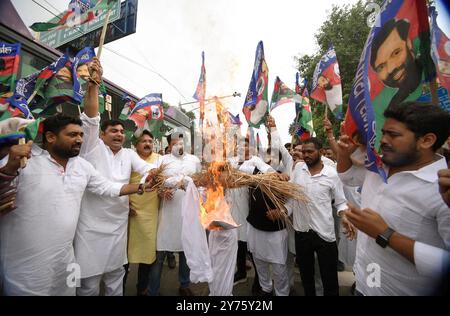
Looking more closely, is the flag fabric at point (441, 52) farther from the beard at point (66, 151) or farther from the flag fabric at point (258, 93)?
the beard at point (66, 151)

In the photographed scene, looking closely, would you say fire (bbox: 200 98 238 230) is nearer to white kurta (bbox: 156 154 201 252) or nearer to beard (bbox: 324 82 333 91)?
white kurta (bbox: 156 154 201 252)

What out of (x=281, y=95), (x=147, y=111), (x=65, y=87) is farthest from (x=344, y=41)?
(x=65, y=87)

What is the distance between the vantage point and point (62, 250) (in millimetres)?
2346

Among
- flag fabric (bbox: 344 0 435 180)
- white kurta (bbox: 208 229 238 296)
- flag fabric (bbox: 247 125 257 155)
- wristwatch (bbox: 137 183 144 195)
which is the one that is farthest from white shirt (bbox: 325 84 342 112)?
wristwatch (bbox: 137 183 144 195)

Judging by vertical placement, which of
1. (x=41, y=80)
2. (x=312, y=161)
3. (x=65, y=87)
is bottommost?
(x=312, y=161)

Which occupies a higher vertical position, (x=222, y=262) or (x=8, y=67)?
(x=8, y=67)

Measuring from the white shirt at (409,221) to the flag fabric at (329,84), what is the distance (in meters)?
2.54

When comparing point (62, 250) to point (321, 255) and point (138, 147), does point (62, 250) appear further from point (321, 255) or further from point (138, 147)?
point (321, 255)

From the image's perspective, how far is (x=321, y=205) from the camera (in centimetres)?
325

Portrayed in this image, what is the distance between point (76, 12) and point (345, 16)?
Answer: 16.0 m

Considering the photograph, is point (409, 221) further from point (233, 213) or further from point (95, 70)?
point (95, 70)

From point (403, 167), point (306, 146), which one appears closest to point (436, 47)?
point (306, 146)

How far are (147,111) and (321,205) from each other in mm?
3960

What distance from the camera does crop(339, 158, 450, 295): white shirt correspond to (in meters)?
1.56
